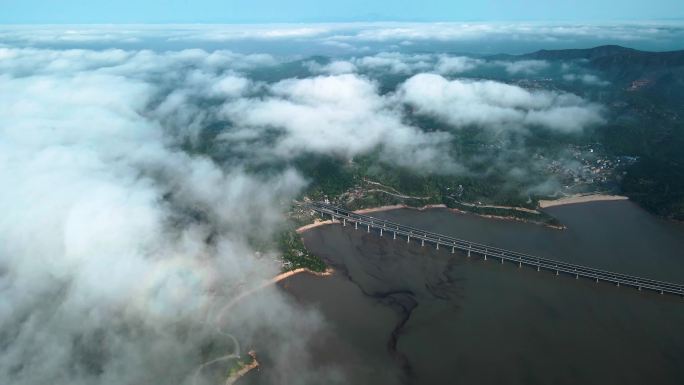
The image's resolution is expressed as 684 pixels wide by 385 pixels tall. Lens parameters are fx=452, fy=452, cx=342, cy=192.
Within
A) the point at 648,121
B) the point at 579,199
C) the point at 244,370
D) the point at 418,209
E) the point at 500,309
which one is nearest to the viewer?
the point at 244,370

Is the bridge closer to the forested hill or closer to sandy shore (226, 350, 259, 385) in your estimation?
the forested hill

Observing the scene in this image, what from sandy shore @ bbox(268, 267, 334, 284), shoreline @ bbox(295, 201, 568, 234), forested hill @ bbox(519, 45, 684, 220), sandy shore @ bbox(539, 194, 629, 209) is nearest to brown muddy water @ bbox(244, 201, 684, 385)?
sandy shore @ bbox(268, 267, 334, 284)

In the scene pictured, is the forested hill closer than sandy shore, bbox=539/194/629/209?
No

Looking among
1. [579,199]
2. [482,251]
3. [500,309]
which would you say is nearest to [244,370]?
[500,309]

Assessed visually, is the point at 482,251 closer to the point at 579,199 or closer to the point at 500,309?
the point at 500,309

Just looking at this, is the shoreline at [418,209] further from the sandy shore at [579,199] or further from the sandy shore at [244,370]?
the sandy shore at [244,370]

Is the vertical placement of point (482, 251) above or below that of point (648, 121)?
below
